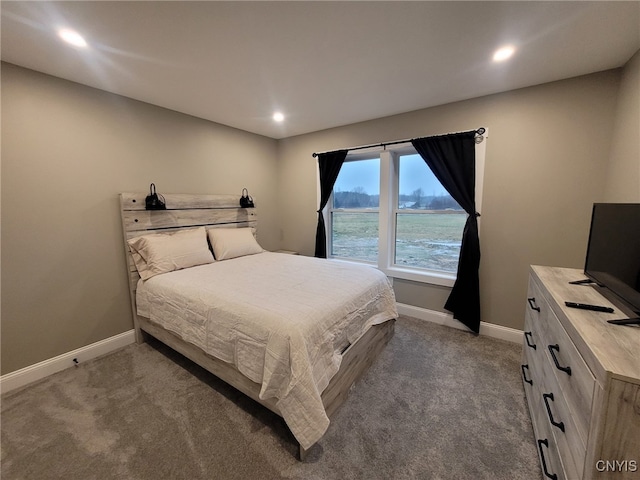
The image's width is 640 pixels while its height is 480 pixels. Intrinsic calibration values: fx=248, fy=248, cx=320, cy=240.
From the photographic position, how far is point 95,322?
2.35 metres

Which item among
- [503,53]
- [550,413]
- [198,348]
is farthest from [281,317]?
[503,53]

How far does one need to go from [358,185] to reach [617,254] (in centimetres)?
267

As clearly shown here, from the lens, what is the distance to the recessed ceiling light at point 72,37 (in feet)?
5.10

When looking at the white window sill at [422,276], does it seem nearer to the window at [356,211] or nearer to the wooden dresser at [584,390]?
the window at [356,211]

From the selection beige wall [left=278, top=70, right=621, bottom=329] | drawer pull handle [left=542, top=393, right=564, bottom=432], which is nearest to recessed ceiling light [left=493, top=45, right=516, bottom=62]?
beige wall [left=278, top=70, right=621, bottom=329]

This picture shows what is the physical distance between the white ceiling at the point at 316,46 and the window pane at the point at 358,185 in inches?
41.1

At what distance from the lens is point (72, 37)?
5.26 ft

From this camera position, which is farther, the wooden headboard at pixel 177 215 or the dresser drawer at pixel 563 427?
the wooden headboard at pixel 177 215

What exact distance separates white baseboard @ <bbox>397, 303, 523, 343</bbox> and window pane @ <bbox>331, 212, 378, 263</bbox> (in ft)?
2.69

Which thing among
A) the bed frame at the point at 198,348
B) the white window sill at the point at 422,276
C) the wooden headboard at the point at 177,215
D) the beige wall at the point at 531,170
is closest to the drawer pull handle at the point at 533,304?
the beige wall at the point at 531,170

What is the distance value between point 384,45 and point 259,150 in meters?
2.54

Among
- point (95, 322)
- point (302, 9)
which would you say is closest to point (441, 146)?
point (302, 9)

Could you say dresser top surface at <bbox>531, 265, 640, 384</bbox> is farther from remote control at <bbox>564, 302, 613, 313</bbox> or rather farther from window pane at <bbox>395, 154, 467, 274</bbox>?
window pane at <bbox>395, 154, 467, 274</bbox>

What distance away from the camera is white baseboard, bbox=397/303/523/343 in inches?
99.3
